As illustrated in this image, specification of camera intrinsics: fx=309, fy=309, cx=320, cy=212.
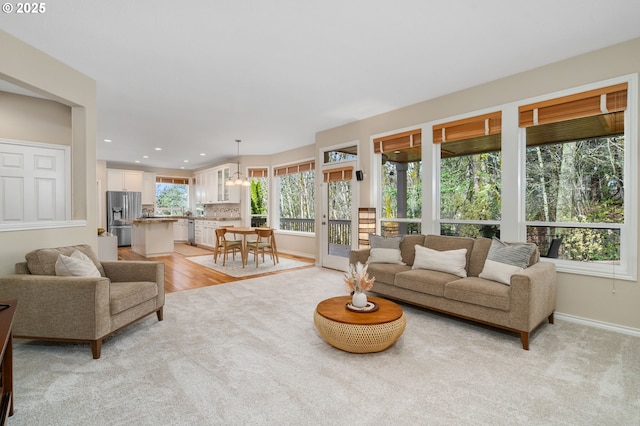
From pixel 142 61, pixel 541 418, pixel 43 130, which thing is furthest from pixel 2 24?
pixel 541 418

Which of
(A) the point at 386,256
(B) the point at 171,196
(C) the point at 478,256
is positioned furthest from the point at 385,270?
(B) the point at 171,196

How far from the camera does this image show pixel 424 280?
131 inches

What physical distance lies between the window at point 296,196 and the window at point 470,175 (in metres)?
3.59

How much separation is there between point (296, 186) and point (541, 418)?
6.82 metres

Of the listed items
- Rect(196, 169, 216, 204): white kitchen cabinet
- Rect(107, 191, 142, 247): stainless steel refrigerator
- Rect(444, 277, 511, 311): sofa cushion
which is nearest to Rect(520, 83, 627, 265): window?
Rect(444, 277, 511, 311): sofa cushion

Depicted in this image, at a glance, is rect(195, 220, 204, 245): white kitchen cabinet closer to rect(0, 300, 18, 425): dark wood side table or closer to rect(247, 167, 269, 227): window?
rect(247, 167, 269, 227): window

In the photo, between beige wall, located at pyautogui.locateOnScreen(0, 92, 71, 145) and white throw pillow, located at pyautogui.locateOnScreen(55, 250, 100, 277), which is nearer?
white throw pillow, located at pyautogui.locateOnScreen(55, 250, 100, 277)

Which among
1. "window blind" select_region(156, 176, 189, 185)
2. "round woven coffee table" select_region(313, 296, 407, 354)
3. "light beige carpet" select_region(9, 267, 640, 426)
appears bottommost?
"light beige carpet" select_region(9, 267, 640, 426)

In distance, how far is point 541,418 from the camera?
5.73ft

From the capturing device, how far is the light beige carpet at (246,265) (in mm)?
5645

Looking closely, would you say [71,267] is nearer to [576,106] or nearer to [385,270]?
[385,270]

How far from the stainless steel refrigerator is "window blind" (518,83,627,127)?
9735 millimetres

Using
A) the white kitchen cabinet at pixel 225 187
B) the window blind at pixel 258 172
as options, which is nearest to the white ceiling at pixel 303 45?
the window blind at pixel 258 172

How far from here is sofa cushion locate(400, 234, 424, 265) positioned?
4.09m
